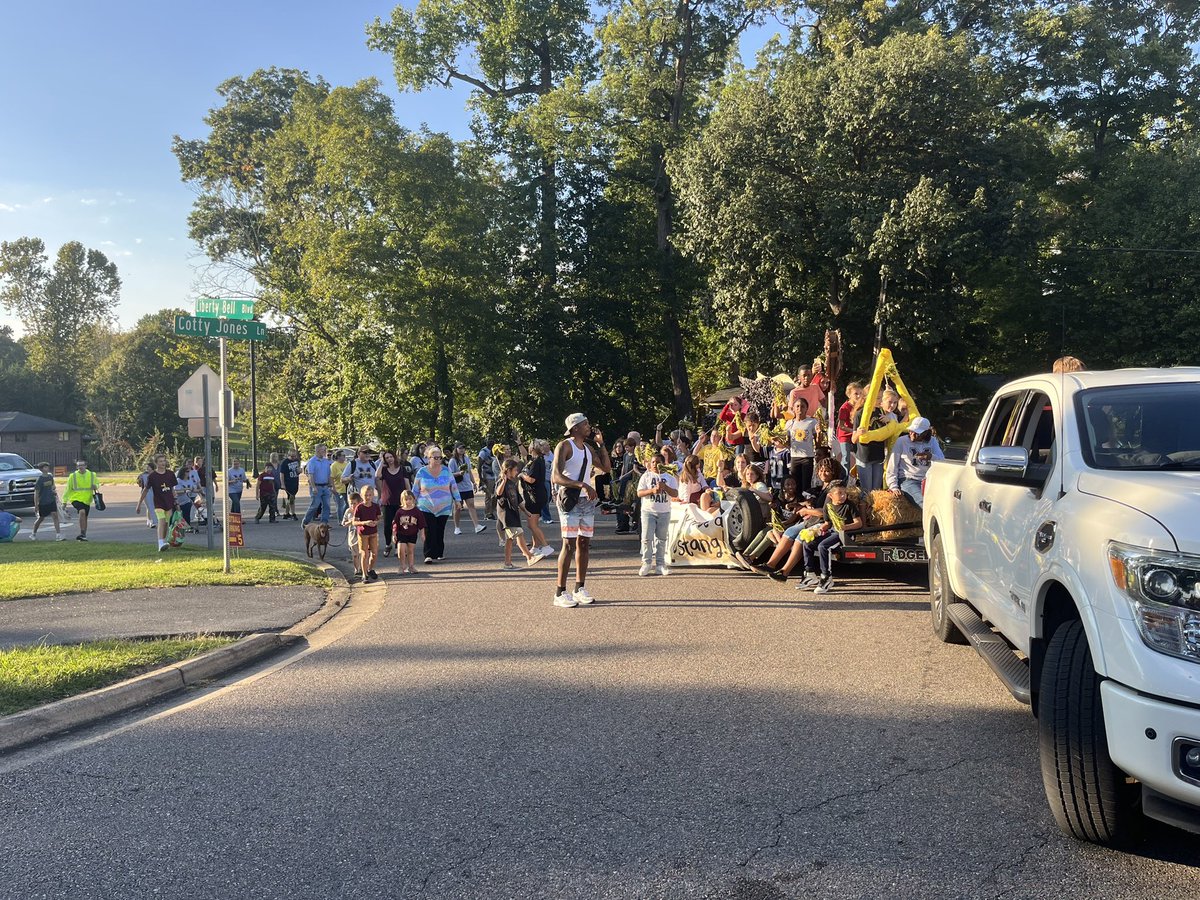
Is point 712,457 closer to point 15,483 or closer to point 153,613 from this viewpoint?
point 153,613

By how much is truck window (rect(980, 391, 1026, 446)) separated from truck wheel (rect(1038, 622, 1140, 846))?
2.23 metres

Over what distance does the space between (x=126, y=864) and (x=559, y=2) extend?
1486 inches

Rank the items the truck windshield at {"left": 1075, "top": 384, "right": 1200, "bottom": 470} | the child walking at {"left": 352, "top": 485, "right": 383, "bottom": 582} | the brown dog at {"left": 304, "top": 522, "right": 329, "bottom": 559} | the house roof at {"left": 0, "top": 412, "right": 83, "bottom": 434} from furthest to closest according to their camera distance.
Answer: the house roof at {"left": 0, "top": 412, "right": 83, "bottom": 434}, the brown dog at {"left": 304, "top": 522, "right": 329, "bottom": 559}, the child walking at {"left": 352, "top": 485, "right": 383, "bottom": 582}, the truck windshield at {"left": 1075, "top": 384, "right": 1200, "bottom": 470}

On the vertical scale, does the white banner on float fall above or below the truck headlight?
below

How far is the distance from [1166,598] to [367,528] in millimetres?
10765

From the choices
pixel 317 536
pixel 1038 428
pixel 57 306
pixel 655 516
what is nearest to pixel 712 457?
pixel 655 516

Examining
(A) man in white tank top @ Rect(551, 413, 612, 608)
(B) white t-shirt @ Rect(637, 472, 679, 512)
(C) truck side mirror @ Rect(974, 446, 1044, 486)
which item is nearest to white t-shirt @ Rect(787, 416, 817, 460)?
(B) white t-shirt @ Rect(637, 472, 679, 512)

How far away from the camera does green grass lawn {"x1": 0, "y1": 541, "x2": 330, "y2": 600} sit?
11.4 metres

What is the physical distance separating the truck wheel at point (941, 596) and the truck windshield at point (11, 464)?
2808cm

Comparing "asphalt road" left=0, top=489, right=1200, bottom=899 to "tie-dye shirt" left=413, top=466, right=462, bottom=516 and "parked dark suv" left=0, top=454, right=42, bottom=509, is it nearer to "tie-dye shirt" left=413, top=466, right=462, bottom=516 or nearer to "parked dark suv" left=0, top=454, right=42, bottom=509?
"tie-dye shirt" left=413, top=466, right=462, bottom=516

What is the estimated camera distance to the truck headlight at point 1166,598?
10.2 ft

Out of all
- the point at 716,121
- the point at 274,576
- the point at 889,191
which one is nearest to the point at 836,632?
the point at 274,576

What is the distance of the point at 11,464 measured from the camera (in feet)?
92.3

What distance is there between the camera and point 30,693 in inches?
243
